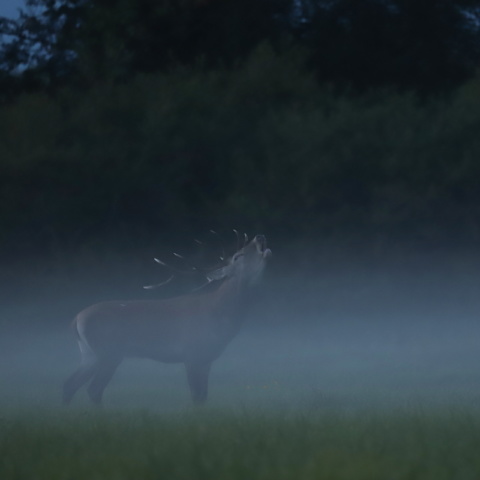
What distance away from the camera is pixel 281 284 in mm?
20672

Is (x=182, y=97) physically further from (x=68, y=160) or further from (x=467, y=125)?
(x=467, y=125)

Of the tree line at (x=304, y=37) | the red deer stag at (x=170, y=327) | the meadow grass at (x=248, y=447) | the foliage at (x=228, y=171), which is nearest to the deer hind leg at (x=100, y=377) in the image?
the red deer stag at (x=170, y=327)

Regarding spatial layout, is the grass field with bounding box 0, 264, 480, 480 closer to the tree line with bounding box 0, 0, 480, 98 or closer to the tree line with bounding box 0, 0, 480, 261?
the tree line with bounding box 0, 0, 480, 261

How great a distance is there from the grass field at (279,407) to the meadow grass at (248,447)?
1 cm

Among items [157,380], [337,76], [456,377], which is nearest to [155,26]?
[337,76]

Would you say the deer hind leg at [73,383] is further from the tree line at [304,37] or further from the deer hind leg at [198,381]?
the tree line at [304,37]

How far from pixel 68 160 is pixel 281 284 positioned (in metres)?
4.43

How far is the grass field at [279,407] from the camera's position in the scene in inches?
236

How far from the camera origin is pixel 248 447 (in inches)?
264

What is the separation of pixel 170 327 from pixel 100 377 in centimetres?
95

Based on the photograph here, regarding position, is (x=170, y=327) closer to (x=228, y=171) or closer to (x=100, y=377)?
(x=100, y=377)

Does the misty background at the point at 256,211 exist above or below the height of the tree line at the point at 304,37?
below

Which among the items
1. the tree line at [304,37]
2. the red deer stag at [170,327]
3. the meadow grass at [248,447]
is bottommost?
the red deer stag at [170,327]

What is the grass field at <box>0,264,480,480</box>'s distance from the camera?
5.99 m
